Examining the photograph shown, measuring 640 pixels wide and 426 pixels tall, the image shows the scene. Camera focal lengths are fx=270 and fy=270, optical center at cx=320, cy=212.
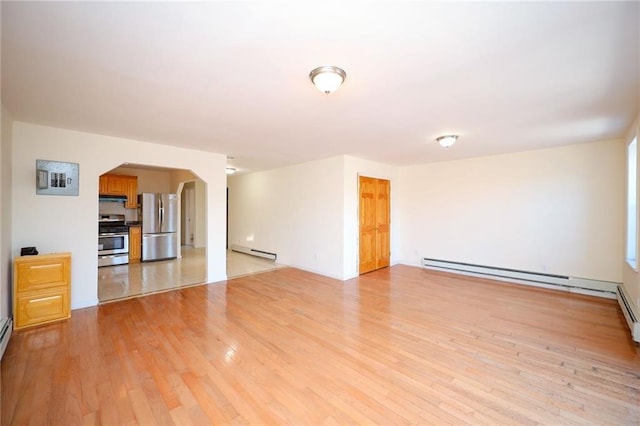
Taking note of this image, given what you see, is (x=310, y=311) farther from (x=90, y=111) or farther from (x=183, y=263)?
(x=183, y=263)

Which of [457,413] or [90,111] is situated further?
[90,111]

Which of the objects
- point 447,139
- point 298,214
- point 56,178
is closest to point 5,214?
point 56,178

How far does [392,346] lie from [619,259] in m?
4.28

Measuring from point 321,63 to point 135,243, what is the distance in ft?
23.4

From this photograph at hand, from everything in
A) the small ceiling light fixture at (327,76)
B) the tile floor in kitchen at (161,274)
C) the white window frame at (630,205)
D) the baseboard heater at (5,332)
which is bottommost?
the tile floor in kitchen at (161,274)

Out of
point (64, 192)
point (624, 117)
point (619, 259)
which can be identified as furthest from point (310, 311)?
point (619, 259)

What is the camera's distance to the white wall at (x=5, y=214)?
2896 mm

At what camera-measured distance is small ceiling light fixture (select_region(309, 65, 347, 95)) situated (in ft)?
6.79

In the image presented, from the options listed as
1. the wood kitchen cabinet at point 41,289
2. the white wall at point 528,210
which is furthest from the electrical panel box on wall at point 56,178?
the white wall at point 528,210

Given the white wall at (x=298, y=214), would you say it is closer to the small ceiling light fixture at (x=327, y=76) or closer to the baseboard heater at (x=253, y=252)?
the baseboard heater at (x=253, y=252)

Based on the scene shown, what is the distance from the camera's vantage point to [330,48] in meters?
1.83

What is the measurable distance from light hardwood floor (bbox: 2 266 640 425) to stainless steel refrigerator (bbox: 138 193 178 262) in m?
3.37

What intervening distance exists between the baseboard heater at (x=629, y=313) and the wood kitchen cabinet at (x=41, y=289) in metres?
6.56

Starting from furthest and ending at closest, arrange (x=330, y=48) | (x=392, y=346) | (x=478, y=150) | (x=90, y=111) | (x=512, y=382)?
(x=478, y=150)
(x=90, y=111)
(x=392, y=346)
(x=512, y=382)
(x=330, y=48)
